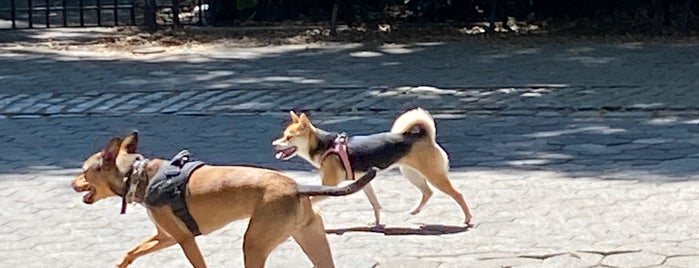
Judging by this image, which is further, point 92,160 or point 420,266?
point 420,266

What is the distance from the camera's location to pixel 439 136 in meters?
9.59

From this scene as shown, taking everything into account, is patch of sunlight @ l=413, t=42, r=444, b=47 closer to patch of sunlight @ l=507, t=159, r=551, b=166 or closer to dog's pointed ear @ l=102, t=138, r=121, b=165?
patch of sunlight @ l=507, t=159, r=551, b=166

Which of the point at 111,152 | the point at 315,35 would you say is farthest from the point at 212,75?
the point at 111,152

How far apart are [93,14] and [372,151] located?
1259 cm

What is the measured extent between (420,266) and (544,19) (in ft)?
37.7

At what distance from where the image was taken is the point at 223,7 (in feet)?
56.6

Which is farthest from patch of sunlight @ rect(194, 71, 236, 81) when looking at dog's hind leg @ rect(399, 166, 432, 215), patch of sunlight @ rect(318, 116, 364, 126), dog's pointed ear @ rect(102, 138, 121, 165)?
dog's pointed ear @ rect(102, 138, 121, 165)

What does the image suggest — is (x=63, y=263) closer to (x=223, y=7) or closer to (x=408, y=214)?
(x=408, y=214)

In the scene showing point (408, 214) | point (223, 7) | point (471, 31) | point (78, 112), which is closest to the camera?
point (408, 214)

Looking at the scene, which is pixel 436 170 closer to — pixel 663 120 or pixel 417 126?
pixel 417 126

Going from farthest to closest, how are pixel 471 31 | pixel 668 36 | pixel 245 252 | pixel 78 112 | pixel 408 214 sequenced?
pixel 471 31
pixel 668 36
pixel 78 112
pixel 408 214
pixel 245 252

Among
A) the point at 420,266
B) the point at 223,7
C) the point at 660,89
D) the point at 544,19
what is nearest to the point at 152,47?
the point at 223,7

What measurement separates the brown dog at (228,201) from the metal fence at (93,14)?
11.3 metres

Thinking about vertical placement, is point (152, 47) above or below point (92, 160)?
below
